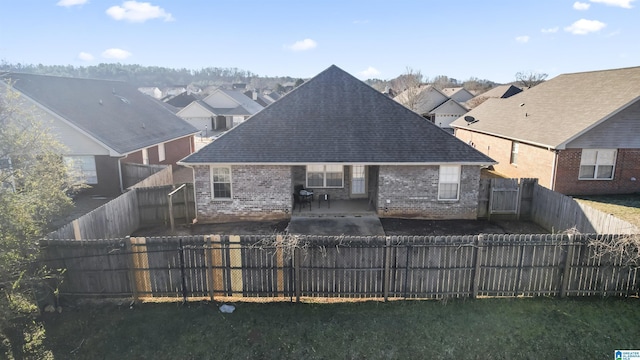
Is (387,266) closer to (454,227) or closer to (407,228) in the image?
(407,228)

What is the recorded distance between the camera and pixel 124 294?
9234 mm

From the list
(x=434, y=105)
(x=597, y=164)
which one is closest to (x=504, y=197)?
(x=597, y=164)

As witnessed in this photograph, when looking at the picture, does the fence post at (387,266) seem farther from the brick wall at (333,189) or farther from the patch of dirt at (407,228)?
the brick wall at (333,189)

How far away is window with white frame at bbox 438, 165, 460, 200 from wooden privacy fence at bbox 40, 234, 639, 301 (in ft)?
23.0

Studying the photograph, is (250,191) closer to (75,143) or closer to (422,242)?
(422,242)

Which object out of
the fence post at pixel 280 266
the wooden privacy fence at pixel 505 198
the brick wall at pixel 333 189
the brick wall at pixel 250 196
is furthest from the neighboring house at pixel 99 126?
the wooden privacy fence at pixel 505 198

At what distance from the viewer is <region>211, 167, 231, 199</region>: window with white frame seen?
15.8 metres

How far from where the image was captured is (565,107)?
21250mm

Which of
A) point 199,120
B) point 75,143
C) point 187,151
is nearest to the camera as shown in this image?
point 75,143

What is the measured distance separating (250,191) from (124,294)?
723 centimetres

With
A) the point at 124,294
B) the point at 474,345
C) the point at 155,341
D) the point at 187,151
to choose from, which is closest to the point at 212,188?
the point at 124,294

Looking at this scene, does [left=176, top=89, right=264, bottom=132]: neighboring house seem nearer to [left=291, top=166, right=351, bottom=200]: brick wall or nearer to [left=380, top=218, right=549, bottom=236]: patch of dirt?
[left=291, top=166, right=351, bottom=200]: brick wall

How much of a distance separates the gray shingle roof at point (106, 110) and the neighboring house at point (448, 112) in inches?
1321

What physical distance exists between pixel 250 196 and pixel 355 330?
8927mm
